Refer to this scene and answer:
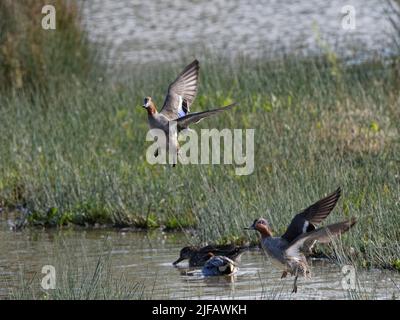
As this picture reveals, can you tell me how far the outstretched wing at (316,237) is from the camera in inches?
285

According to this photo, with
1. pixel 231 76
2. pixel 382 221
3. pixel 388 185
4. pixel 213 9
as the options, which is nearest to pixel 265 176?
pixel 388 185

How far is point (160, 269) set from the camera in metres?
9.01

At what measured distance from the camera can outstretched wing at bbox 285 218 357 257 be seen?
7.23m

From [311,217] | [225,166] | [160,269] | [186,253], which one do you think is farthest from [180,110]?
[225,166]

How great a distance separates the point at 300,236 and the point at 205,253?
→ 162cm

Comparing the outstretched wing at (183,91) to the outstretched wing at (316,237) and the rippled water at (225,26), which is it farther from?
the rippled water at (225,26)

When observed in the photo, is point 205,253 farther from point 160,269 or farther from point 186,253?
point 160,269

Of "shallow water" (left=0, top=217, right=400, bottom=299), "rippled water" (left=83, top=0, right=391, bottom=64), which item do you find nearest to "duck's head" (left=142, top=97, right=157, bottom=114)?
"shallow water" (left=0, top=217, right=400, bottom=299)

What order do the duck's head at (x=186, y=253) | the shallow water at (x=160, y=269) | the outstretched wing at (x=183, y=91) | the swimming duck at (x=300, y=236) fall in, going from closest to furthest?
the swimming duck at (x=300, y=236), the shallow water at (x=160, y=269), the duck's head at (x=186, y=253), the outstretched wing at (x=183, y=91)

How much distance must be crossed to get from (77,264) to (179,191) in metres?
2.25

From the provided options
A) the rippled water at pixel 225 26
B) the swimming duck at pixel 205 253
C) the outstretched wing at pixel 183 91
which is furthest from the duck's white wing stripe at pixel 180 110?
the rippled water at pixel 225 26

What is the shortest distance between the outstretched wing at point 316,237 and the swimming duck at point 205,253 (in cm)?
109

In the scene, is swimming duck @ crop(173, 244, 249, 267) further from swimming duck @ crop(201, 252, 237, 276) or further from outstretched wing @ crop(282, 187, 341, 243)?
outstretched wing @ crop(282, 187, 341, 243)

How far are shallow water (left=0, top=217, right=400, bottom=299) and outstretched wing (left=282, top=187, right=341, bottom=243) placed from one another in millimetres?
448
